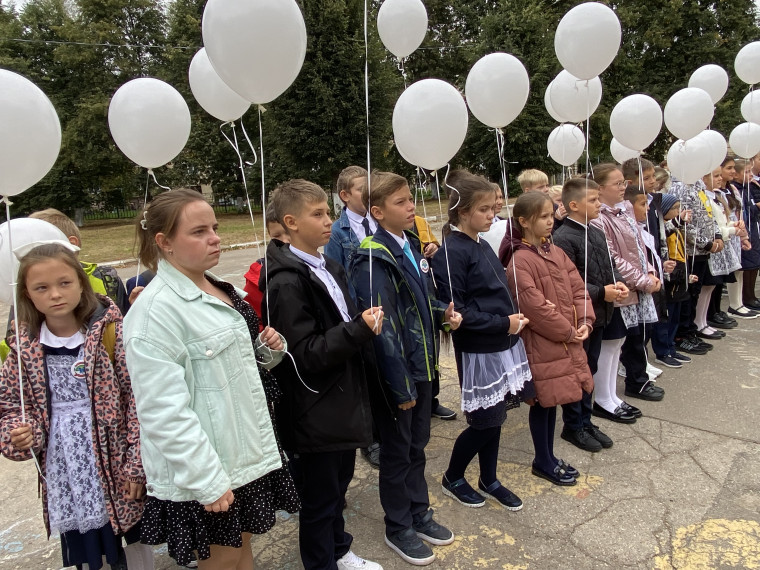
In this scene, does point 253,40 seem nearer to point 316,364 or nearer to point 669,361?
point 316,364

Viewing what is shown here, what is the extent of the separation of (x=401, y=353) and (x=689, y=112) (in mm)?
3925

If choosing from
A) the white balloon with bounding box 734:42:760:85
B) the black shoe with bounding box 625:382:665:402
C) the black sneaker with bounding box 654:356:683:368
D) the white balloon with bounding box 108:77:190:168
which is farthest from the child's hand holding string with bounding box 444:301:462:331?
the white balloon with bounding box 734:42:760:85

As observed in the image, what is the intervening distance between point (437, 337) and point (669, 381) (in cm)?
273

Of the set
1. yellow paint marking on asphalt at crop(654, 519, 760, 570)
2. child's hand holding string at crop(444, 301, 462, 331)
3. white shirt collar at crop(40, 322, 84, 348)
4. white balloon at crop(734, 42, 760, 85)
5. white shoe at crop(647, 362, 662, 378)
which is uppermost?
white balloon at crop(734, 42, 760, 85)

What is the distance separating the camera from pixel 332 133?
643 inches

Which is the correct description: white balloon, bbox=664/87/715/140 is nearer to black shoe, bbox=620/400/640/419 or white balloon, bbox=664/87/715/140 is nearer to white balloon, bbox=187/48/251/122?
black shoe, bbox=620/400/640/419

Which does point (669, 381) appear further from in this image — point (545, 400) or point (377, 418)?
point (377, 418)

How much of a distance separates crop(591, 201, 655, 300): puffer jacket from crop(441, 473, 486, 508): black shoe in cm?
174

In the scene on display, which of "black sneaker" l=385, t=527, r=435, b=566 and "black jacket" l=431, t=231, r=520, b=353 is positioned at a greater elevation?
"black jacket" l=431, t=231, r=520, b=353

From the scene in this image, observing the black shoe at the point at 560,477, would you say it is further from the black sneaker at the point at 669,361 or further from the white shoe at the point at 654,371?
the black sneaker at the point at 669,361

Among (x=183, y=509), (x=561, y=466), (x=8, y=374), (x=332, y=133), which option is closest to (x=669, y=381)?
(x=561, y=466)

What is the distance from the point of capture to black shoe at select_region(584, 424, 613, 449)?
3303 millimetres

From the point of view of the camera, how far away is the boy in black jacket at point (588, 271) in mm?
3316

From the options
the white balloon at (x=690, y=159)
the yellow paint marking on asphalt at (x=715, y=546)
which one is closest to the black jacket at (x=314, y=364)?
the yellow paint marking on asphalt at (x=715, y=546)
